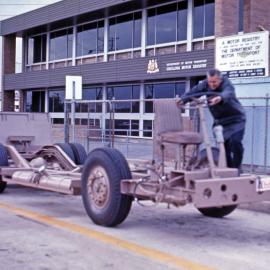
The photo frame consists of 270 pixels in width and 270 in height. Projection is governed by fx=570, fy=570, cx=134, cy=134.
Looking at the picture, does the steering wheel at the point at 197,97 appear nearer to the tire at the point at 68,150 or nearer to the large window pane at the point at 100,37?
the tire at the point at 68,150

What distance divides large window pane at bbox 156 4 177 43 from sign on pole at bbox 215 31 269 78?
7.93 metres

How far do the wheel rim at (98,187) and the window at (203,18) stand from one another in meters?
16.3

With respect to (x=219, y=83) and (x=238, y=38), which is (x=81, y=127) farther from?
(x=219, y=83)

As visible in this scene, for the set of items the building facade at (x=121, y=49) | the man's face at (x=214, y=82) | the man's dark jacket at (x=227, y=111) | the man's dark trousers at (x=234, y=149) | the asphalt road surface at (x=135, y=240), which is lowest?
the asphalt road surface at (x=135, y=240)

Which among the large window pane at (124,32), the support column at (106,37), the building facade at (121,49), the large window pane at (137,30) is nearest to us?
the building facade at (121,49)

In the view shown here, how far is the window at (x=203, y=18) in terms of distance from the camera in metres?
22.9

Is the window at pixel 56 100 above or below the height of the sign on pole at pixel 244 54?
below

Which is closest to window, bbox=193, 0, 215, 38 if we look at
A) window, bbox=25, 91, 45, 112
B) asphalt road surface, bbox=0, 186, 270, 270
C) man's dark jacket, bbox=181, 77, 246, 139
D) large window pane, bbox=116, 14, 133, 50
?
large window pane, bbox=116, 14, 133, 50

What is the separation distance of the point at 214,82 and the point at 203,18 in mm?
16835

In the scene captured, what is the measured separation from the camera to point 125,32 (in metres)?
27.7

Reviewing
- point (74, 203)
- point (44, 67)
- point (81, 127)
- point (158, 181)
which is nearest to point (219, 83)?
point (158, 181)

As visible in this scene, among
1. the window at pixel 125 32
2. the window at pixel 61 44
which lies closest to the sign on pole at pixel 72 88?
the window at pixel 125 32

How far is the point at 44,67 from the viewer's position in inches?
1355

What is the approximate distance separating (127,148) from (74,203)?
17.8ft
